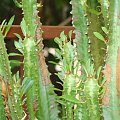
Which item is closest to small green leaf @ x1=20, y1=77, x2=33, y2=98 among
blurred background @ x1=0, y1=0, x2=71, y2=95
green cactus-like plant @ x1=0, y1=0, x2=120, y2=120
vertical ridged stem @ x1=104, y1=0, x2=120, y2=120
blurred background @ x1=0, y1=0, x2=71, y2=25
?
green cactus-like plant @ x1=0, y1=0, x2=120, y2=120

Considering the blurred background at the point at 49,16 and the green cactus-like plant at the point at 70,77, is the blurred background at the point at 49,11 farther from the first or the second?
the green cactus-like plant at the point at 70,77

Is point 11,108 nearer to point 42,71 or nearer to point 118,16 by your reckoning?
point 42,71

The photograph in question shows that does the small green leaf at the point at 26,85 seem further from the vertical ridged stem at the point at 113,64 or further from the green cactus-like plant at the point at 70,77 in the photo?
the vertical ridged stem at the point at 113,64

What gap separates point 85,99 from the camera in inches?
33.8

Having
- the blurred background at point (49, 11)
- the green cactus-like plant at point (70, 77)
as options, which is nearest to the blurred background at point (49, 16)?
the blurred background at point (49, 11)

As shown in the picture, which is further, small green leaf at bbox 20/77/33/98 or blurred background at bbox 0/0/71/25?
blurred background at bbox 0/0/71/25

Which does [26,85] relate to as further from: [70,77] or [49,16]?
[49,16]

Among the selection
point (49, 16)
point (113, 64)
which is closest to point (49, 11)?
point (49, 16)

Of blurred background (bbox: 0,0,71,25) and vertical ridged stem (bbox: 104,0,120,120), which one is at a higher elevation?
blurred background (bbox: 0,0,71,25)

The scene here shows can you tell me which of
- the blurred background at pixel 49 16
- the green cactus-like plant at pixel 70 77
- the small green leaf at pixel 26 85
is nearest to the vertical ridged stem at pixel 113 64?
the green cactus-like plant at pixel 70 77

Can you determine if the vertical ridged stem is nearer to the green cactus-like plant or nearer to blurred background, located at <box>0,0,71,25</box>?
the green cactus-like plant

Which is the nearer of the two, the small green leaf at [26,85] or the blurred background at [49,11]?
the small green leaf at [26,85]

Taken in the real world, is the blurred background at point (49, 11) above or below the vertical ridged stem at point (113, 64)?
above

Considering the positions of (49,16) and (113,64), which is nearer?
(113,64)
